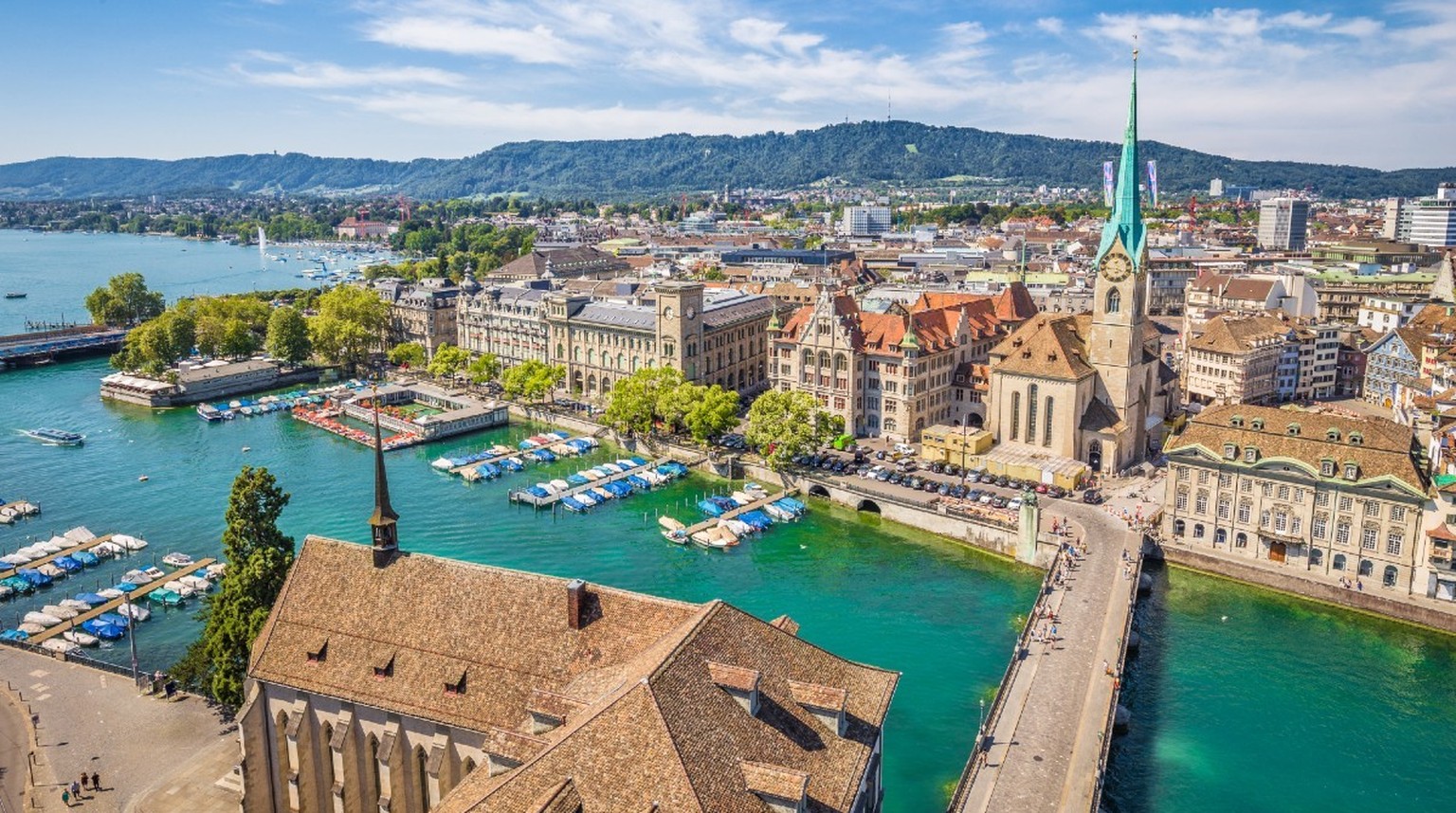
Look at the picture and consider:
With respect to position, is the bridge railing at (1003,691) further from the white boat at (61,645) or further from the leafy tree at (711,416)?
the white boat at (61,645)

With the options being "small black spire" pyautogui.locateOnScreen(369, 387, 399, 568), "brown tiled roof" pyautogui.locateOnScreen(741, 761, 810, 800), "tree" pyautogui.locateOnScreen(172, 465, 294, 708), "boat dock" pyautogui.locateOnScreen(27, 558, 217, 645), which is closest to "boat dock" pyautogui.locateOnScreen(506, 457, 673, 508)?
"boat dock" pyautogui.locateOnScreen(27, 558, 217, 645)

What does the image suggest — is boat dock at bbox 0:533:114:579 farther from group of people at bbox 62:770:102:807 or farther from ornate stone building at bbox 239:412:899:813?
ornate stone building at bbox 239:412:899:813

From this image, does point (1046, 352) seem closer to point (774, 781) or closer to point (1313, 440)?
point (1313, 440)

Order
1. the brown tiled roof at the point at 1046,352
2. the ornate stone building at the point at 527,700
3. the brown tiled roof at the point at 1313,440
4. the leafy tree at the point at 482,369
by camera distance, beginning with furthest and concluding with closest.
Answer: the leafy tree at the point at 482,369, the brown tiled roof at the point at 1046,352, the brown tiled roof at the point at 1313,440, the ornate stone building at the point at 527,700

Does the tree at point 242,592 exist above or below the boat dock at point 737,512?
above

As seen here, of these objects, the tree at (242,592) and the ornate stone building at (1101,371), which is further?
the ornate stone building at (1101,371)

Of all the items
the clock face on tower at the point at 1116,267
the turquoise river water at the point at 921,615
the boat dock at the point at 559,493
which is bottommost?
the turquoise river water at the point at 921,615

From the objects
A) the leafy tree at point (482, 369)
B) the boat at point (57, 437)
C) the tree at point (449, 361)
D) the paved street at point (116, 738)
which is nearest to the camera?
the paved street at point (116, 738)

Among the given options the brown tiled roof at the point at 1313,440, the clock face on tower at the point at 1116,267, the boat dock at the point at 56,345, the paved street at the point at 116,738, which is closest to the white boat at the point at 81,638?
the paved street at the point at 116,738
